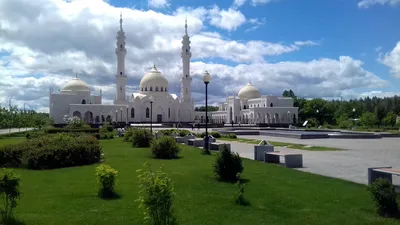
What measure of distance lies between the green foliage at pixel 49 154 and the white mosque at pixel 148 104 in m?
56.6

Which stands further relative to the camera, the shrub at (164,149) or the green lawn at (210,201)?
the shrub at (164,149)

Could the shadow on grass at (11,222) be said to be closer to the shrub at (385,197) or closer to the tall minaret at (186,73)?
the shrub at (385,197)

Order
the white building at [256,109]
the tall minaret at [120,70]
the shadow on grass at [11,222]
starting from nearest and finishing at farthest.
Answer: the shadow on grass at [11,222], the tall minaret at [120,70], the white building at [256,109]

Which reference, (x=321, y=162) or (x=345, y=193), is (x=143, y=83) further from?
(x=345, y=193)

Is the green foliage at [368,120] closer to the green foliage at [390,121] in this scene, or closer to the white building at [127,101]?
the green foliage at [390,121]

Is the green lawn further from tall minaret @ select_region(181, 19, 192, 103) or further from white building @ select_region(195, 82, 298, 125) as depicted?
tall minaret @ select_region(181, 19, 192, 103)

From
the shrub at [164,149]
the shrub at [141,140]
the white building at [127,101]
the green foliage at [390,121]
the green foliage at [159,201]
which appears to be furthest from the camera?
the white building at [127,101]

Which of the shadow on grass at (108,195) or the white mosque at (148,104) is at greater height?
the white mosque at (148,104)

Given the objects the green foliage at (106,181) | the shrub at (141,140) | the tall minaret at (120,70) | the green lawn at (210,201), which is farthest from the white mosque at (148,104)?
the green foliage at (106,181)

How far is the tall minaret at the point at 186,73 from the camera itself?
76.6 meters

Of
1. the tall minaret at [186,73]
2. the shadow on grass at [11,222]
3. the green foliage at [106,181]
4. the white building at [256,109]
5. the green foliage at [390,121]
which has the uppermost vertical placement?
the tall minaret at [186,73]

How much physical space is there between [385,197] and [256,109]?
2744 inches

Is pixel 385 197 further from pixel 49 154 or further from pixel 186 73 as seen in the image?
pixel 186 73

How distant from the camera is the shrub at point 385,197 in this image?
21.8 ft
